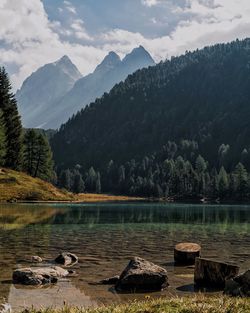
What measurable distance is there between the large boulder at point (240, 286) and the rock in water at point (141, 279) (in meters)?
3.85

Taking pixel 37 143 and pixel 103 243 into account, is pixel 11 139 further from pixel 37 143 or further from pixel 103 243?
pixel 103 243

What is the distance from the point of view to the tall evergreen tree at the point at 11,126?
125125mm

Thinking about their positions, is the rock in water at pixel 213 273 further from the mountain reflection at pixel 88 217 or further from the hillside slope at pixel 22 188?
the hillside slope at pixel 22 188

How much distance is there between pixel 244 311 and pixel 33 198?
102919 mm

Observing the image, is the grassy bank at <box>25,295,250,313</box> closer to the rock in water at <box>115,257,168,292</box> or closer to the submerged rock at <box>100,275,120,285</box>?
the rock in water at <box>115,257,168,292</box>

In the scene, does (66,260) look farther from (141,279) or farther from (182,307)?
(182,307)

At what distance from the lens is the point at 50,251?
3322 cm

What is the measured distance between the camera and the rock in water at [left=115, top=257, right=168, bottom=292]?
21.5m

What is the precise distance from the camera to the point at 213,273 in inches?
877

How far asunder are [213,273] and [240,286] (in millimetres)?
3702

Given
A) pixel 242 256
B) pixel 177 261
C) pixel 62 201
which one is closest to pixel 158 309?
pixel 177 261

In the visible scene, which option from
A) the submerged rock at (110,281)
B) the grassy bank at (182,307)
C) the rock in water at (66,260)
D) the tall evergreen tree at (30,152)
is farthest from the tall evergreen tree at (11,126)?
the grassy bank at (182,307)

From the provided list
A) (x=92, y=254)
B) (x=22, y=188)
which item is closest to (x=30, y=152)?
(x=22, y=188)

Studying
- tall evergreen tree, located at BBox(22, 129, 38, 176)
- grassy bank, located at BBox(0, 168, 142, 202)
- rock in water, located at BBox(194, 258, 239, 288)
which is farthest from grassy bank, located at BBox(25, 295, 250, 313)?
tall evergreen tree, located at BBox(22, 129, 38, 176)
